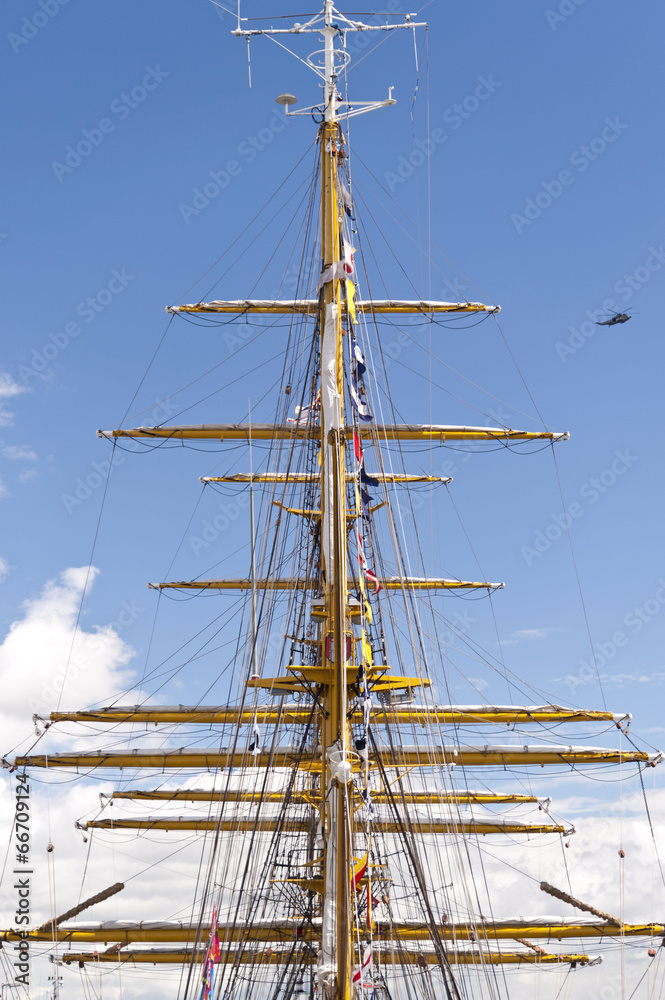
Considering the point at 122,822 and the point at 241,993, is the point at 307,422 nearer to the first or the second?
the point at 241,993

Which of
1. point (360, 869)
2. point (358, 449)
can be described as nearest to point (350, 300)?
point (358, 449)

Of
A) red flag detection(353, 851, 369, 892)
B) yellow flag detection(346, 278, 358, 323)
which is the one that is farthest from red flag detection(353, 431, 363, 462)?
red flag detection(353, 851, 369, 892)

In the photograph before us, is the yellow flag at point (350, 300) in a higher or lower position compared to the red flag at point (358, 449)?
higher

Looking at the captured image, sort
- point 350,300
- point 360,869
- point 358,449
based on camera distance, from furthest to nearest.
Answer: point 350,300 < point 358,449 < point 360,869

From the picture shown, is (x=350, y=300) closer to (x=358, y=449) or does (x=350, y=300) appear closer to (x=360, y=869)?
(x=358, y=449)

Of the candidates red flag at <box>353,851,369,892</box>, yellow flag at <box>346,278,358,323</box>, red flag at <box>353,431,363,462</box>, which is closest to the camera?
red flag at <box>353,851,369,892</box>

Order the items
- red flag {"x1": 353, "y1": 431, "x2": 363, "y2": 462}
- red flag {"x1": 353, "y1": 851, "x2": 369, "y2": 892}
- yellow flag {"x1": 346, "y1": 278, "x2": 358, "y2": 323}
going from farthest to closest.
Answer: yellow flag {"x1": 346, "y1": 278, "x2": 358, "y2": 323} → red flag {"x1": 353, "y1": 431, "x2": 363, "y2": 462} → red flag {"x1": 353, "y1": 851, "x2": 369, "y2": 892}

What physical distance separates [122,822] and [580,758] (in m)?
15.6

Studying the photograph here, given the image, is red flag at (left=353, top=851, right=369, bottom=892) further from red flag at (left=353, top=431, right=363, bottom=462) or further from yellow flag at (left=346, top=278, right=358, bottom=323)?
yellow flag at (left=346, top=278, right=358, bottom=323)

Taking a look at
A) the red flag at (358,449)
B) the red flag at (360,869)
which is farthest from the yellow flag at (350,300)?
the red flag at (360,869)

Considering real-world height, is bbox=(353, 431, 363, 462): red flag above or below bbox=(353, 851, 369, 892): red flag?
above

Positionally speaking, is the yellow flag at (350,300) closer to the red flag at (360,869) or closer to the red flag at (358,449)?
the red flag at (358,449)

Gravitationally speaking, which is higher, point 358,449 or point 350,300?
point 350,300

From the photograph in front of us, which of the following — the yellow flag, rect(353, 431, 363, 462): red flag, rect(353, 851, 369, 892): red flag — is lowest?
rect(353, 851, 369, 892): red flag
